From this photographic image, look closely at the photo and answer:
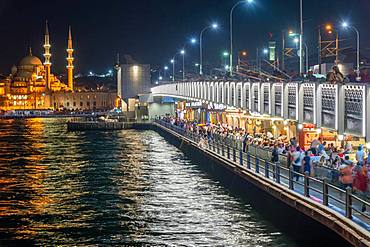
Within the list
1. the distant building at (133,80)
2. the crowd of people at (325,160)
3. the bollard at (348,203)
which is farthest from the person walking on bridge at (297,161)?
the distant building at (133,80)

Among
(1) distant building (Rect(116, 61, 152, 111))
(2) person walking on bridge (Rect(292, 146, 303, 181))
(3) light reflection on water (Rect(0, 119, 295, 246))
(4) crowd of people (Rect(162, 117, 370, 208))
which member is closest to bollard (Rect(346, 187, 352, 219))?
(4) crowd of people (Rect(162, 117, 370, 208))

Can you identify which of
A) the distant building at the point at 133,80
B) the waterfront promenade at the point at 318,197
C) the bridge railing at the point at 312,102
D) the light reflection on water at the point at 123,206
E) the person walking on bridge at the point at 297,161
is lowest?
the light reflection on water at the point at 123,206

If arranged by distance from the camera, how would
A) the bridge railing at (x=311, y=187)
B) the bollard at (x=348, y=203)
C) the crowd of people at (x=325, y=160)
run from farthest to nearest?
the crowd of people at (x=325, y=160) < the bridge railing at (x=311, y=187) < the bollard at (x=348, y=203)

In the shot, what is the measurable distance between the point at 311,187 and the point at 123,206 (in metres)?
9.72

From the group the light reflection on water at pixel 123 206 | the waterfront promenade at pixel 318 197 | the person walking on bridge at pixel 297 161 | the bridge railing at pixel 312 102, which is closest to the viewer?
the waterfront promenade at pixel 318 197

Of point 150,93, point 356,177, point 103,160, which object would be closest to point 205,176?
point 103,160

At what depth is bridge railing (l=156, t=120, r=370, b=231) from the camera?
17.6 metres

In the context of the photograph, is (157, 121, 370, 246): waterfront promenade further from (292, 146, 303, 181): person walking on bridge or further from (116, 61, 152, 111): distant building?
(116, 61, 152, 111): distant building

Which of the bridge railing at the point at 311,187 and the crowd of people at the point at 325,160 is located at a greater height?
the crowd of people at the point at 325,160

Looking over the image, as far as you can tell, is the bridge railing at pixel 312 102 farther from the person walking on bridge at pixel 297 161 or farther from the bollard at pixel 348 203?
the bollard at pixel 348 203

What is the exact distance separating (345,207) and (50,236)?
952 centimetres

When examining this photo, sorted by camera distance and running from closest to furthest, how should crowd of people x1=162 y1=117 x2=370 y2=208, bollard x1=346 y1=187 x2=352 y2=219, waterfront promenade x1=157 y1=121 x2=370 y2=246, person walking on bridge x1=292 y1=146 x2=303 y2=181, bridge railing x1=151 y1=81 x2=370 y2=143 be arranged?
waterfront promenade x1=157 y1=121 x2=370 y2=246
bollard x1=346 y1=187 x2=352 y2=219
crowd of people x1=162 y1=117 x2=370 y2=208
bridge railing x1=151 y1=81 x2=370 y2=143
person walking on bridge x1=292 y1=146 x2=303 y2=181

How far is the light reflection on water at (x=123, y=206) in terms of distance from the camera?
22875mm

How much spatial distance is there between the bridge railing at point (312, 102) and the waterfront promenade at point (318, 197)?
2.02 metres
